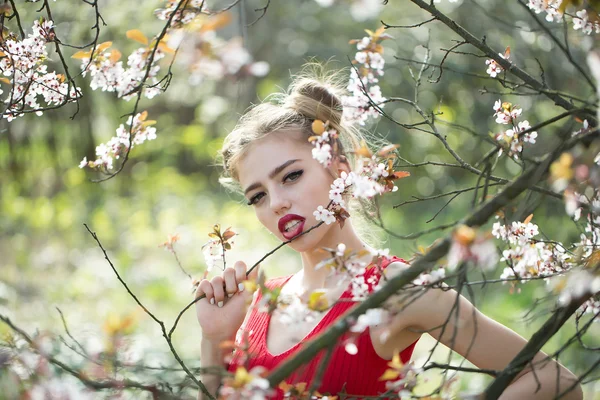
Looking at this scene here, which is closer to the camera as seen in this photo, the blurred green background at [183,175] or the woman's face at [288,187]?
the woman's face at [288,187]

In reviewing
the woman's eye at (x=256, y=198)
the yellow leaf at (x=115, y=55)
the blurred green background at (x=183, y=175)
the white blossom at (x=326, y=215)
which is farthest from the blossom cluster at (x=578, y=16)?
the blurred green background at (x=183, y=175)

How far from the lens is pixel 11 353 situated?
1.04 metres

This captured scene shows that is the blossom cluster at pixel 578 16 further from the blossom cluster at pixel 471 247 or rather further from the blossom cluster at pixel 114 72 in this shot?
the blossom cluster at pixel 114 72

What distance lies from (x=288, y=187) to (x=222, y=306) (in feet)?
0.97

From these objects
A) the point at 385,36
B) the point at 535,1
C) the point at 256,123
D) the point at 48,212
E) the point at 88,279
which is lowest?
the point at 385,36

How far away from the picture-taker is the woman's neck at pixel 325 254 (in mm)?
1607

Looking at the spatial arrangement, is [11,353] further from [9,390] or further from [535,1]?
[535,1]

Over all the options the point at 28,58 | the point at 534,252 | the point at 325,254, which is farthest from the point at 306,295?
the point at 28,58

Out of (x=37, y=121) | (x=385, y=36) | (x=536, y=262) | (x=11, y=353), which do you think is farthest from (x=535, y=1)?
(x=37, y=121)

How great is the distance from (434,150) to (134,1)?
9.71 feet

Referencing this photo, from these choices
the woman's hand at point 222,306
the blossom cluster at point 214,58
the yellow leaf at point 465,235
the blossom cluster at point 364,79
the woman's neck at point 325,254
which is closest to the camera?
the yellow leaf at point 465,235

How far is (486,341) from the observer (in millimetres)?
1319

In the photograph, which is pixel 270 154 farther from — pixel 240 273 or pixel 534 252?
pixel 534 252

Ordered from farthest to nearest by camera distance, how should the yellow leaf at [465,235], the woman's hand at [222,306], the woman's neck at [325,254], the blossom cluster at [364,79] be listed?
the woman's neck at [325,254] < the woman's hand at [222,306] < the blossom cluster at [364,79] < the yellow leaf at [465,235]
